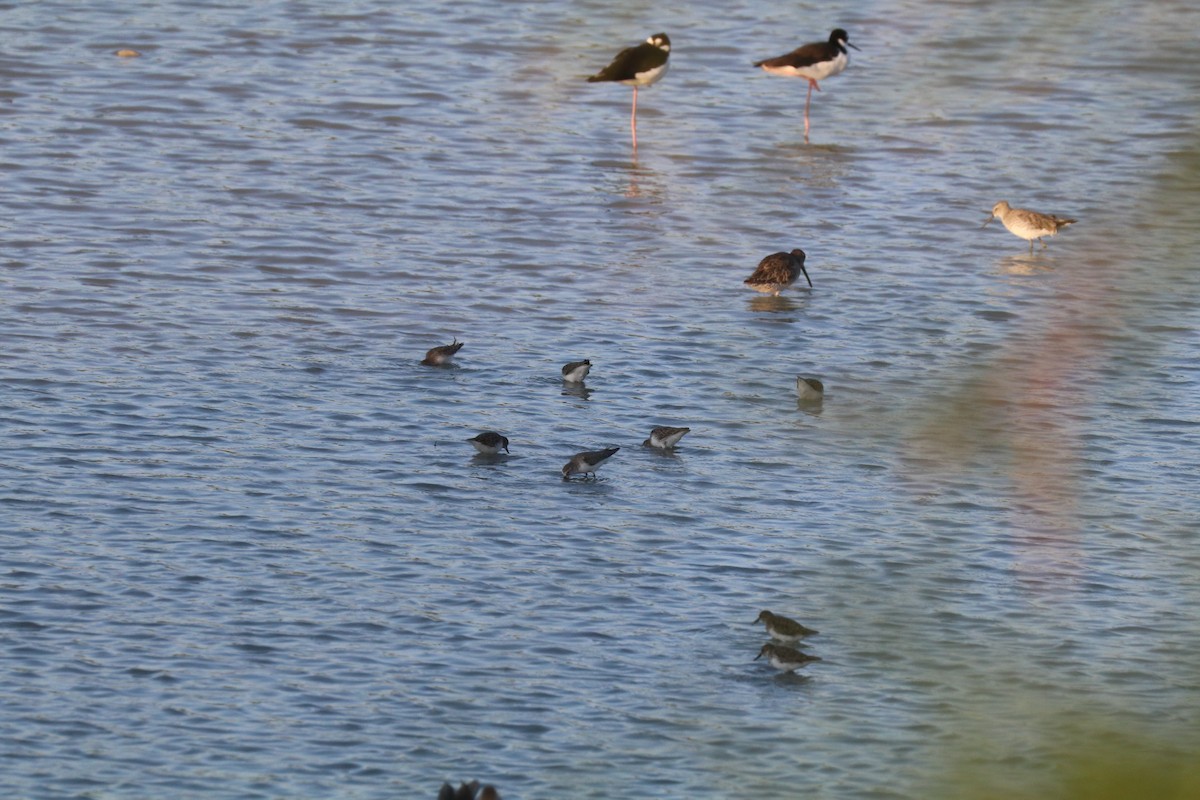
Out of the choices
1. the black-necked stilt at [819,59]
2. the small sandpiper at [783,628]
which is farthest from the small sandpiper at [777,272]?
the black-necked stilt at [819,59]

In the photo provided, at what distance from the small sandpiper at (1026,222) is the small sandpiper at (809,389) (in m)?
4.05

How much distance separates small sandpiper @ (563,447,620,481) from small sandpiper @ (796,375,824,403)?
72.5 inches

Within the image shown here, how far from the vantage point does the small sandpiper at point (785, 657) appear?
9062mm

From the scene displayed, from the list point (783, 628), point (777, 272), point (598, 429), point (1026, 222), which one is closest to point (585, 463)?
point (598, 429)

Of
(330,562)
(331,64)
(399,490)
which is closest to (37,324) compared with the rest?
(399,490)

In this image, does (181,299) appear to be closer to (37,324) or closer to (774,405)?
(37,324)

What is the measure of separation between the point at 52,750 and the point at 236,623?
5.39ft

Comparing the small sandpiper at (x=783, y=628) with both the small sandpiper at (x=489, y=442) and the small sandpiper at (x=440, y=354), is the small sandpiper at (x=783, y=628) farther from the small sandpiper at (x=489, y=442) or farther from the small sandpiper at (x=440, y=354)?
the small sandpiper at (x=440, y=354)

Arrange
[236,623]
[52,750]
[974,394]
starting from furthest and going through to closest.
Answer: [236,623] → [52,750] → [974,394]

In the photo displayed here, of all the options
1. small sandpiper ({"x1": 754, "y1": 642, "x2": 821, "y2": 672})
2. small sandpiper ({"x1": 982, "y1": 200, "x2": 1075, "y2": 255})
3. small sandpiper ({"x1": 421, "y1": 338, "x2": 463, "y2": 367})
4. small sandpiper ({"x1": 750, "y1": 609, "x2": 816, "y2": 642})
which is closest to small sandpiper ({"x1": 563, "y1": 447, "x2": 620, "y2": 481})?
small sandpiper ({"x1": 421, "y1": 338, "x2": 463, "y2": 367})

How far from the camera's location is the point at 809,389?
531 inches

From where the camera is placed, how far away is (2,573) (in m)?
10.3

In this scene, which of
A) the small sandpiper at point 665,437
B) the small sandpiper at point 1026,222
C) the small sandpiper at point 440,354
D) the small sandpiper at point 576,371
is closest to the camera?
the small sandpiper at point 665,437

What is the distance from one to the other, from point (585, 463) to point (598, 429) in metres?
1.22
